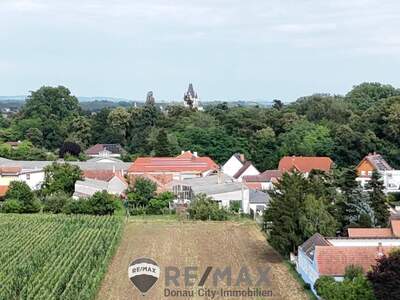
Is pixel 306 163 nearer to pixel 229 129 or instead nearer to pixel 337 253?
pixel 229 129

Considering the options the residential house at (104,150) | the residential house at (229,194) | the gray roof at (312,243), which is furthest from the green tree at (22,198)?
the residential house at (104,150)

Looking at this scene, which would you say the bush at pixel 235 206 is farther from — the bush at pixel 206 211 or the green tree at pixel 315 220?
the green tree at pixel 315 220

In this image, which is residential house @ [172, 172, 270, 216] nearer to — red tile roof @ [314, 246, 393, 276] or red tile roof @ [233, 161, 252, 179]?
red tile roof @ [233, 161, 252, 179]

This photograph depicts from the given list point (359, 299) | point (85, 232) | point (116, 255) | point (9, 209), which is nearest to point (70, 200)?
point (9, 209)

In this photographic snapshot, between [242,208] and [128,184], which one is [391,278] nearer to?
[242,208]

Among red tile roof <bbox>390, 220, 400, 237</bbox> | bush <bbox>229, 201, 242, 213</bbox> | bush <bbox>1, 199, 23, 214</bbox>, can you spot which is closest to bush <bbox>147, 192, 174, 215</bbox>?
bush <bbox>229, 201, 242, 213</bbox>

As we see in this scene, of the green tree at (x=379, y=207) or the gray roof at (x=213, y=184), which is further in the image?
the gray roof at (x=213, y=184)

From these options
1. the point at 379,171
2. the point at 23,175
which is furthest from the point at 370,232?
the point at 23,175
